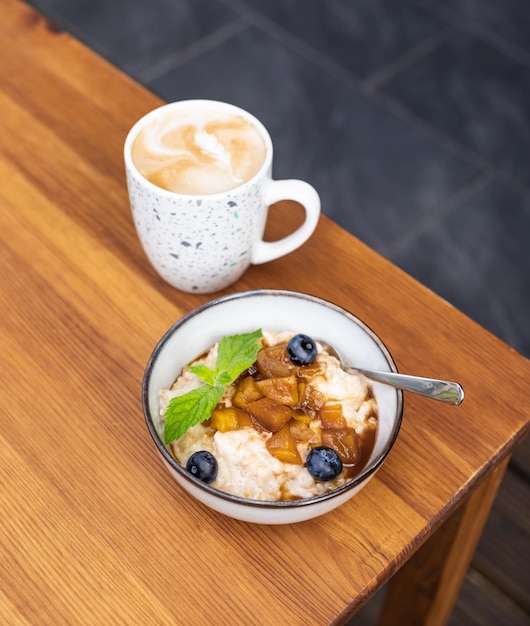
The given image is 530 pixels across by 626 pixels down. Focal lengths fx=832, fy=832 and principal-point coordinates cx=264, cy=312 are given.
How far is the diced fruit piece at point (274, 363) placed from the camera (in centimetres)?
91

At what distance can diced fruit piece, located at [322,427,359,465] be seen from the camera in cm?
87

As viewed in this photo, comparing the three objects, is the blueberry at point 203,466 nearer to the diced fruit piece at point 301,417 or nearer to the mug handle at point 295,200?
the diced fruit piece at point 301,417

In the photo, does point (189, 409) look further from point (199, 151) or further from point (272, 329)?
point (199, 151)

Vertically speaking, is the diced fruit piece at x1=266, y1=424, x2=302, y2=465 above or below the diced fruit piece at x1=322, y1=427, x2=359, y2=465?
above

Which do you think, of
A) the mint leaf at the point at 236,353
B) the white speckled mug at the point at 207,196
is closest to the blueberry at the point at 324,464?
the mint leaf at the point at 236,353

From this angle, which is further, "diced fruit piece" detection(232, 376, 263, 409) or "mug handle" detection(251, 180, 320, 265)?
"mug handle" detection(251, 180, 320, 265)

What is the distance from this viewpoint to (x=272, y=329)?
38.6 inches

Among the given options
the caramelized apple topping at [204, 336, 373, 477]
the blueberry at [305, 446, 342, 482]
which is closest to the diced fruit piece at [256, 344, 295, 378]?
the caramelized apple topping at [204, 336, 373, 477]

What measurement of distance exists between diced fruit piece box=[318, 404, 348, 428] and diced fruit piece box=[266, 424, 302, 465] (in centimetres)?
4

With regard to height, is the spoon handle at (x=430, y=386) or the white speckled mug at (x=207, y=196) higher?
the white speckled mug at (x=207, y=196)

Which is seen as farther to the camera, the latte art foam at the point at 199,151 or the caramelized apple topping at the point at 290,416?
the latte art foam at the point at 199,151

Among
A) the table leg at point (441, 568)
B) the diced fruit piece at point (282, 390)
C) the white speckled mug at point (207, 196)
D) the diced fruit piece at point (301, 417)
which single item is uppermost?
the white speckled mug at point (207, 196)

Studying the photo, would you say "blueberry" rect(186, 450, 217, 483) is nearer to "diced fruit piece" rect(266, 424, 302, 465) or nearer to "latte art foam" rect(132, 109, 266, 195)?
"diced fruit piece" rect(266, 424, 302, 465)

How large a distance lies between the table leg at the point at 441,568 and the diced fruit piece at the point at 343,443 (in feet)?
0.90
